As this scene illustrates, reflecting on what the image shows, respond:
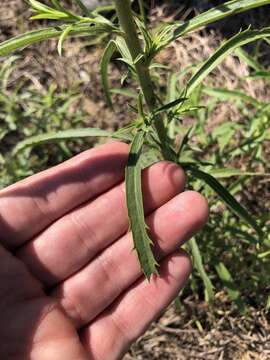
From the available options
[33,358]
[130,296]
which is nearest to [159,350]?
[130,296]

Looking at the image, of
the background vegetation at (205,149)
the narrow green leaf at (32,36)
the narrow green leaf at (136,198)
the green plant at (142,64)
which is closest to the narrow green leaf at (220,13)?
the green plant at (142,64)

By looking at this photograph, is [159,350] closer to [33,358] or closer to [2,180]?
[33,358]

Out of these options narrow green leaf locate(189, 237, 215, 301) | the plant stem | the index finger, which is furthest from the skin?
the plant stem

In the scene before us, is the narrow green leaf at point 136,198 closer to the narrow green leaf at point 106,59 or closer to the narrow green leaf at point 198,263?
the narrow green leaf at point 106,59

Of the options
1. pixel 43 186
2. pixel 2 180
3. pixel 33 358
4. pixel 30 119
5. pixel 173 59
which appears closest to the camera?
pixel 33 358

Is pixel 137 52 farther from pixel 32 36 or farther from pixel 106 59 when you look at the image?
pixel 32 36

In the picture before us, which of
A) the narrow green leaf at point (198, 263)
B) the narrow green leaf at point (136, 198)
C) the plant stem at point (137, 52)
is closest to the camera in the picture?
the plant stem at point (137, 52)

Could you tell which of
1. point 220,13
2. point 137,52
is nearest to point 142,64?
point 137,52
